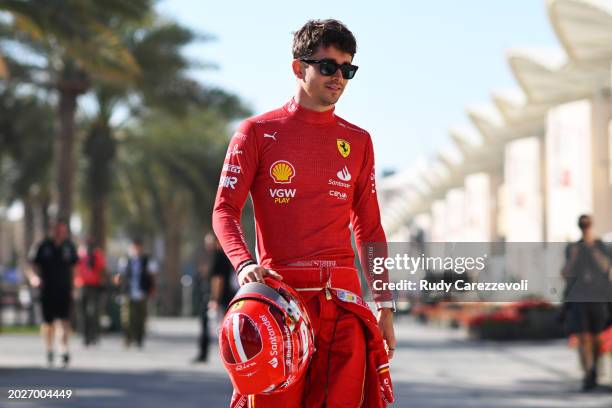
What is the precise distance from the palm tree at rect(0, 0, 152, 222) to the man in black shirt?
3602mm

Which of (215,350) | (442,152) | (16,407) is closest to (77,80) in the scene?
(215,350)

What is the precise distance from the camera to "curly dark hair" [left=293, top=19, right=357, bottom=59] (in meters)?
4.14

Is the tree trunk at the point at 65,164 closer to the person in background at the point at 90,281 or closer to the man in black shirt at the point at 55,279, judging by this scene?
the person in background at the point at 90,281

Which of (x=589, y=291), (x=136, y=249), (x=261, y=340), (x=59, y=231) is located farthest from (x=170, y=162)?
(x=261, y=340)

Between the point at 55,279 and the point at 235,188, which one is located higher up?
the point at 55,279

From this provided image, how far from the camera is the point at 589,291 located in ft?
36.0

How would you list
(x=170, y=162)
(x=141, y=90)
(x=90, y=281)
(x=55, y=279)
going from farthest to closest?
1. (x=170, y=162)
2. (x=141, y=90)
3. (x=90, y=281)
4. (x=55, y=279)

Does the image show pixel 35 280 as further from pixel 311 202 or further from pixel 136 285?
pixel 311 202

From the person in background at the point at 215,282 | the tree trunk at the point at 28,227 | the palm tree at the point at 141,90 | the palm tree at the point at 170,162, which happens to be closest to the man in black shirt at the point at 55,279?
the person in background at the point at 215,282

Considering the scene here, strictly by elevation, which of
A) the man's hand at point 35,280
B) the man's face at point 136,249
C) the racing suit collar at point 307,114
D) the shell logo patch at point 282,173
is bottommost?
the shell logo patch at point 282,173

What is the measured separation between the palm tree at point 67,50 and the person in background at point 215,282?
420cm

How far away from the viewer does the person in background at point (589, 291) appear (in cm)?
1127

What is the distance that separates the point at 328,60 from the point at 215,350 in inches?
650

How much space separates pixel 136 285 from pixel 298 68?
53.7 feet
